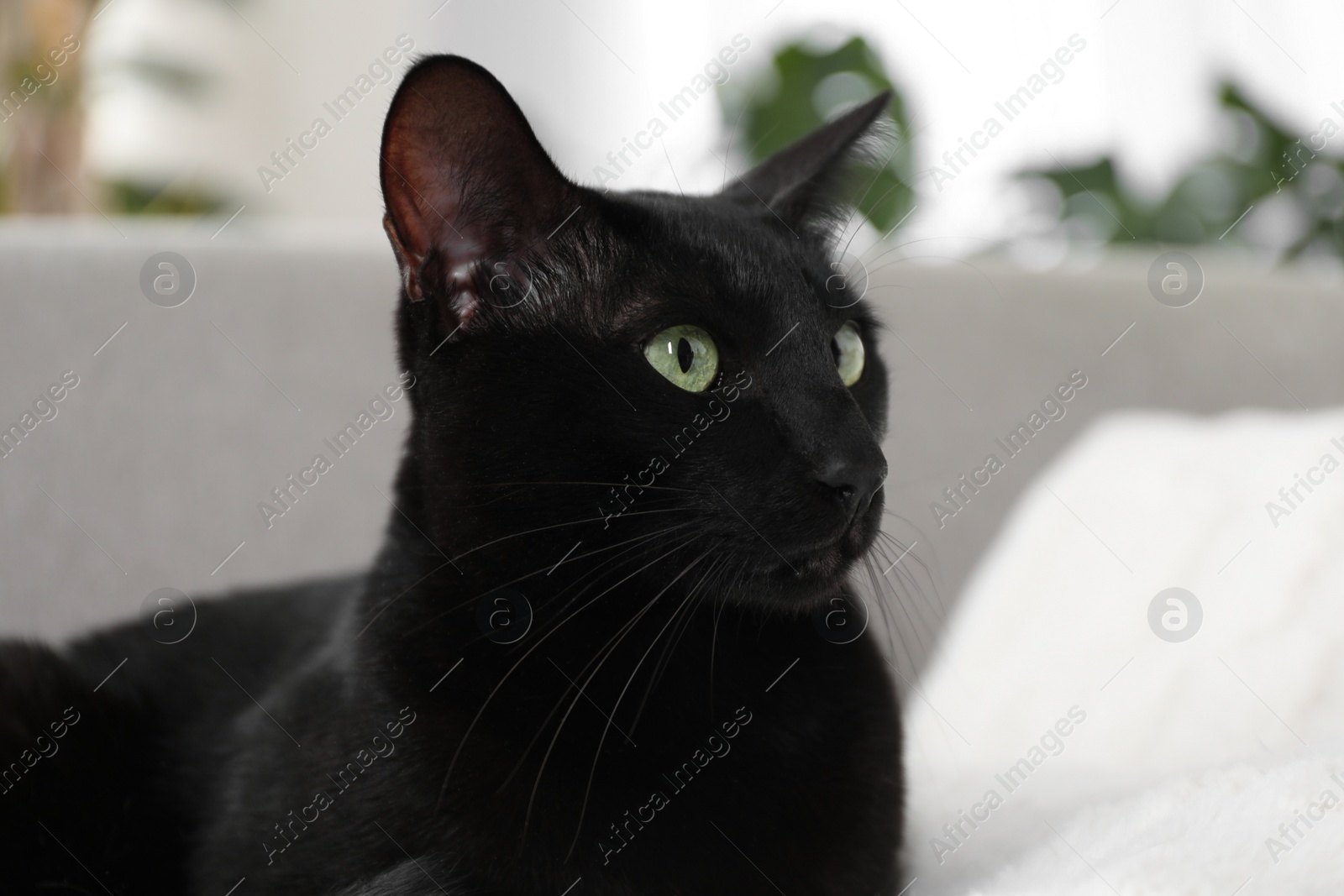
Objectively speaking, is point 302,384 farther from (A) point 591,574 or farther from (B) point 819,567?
(B) point 819,567

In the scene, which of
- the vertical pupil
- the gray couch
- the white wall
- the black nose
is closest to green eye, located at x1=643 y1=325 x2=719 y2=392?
the vertical pupil

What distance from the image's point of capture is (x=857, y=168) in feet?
3.47

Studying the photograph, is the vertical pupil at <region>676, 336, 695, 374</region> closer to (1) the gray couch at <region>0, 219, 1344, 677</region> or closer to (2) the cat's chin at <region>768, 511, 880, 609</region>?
(2) the cat's chin at <region>768, 511, 880, 609</region>

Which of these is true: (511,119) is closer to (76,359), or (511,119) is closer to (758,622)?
(758,622)

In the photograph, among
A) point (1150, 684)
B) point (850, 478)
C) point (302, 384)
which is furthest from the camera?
point (302, 384)

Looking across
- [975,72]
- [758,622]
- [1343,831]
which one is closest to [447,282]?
[758,622]

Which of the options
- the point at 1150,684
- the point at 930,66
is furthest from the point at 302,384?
the point at 930,66

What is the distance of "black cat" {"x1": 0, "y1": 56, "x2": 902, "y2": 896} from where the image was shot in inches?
27.6

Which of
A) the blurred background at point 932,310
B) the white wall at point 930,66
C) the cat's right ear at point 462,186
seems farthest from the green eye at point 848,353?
the white wall at point 930,66

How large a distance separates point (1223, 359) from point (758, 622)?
1399 millimetres

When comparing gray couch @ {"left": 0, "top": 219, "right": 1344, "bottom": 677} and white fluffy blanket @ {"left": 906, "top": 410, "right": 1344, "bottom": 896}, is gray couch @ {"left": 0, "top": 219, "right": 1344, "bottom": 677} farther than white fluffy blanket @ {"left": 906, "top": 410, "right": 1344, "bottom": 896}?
Yes

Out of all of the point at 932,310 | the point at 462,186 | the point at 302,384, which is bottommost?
the point at 302,384

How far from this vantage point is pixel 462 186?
73 cm

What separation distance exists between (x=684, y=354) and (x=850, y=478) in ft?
0.49
